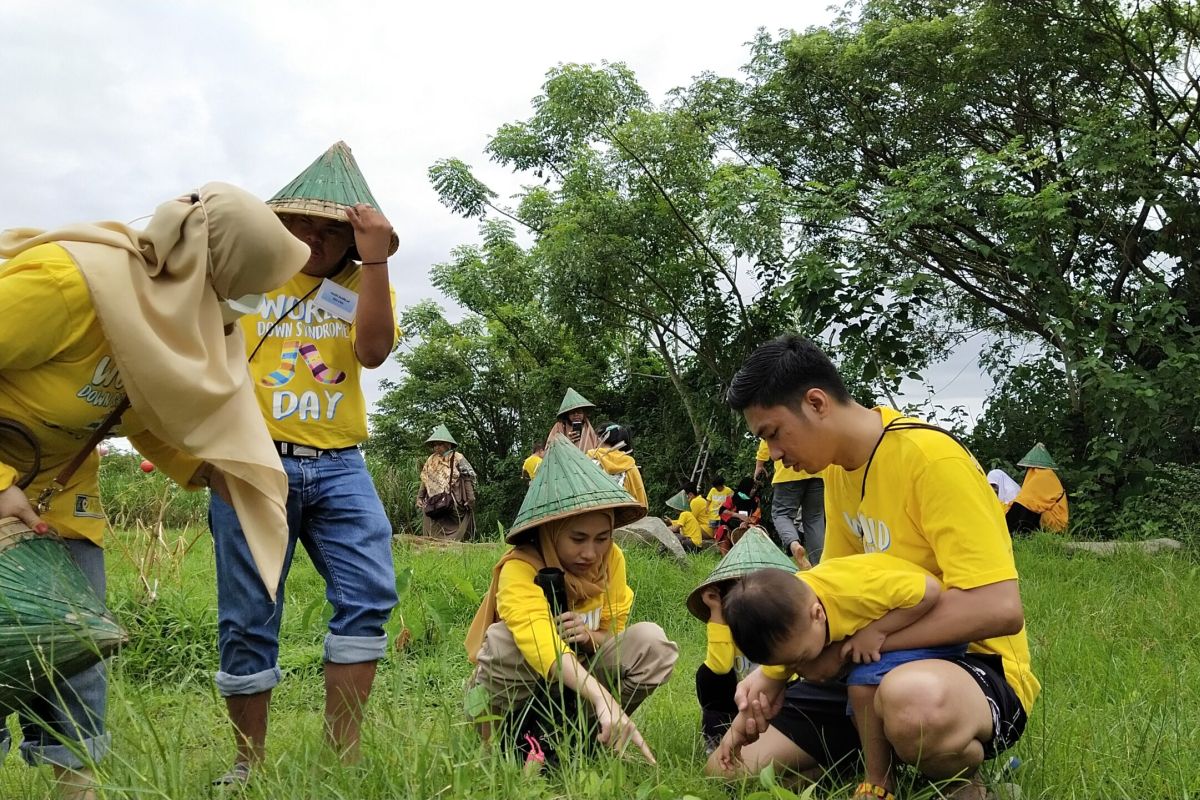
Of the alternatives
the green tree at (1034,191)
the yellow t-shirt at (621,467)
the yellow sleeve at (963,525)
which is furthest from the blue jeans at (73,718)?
the green tree at (1034,191)

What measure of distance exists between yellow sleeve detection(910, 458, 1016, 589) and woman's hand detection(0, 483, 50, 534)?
1.95 meters

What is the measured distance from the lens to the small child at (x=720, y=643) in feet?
9.77

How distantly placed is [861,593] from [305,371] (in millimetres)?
1605

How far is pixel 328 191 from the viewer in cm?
274

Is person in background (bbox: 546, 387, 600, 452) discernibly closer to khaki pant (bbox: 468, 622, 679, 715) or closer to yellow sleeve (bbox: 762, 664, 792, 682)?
khaki pant (bbox: 468, 622, 679, 715)

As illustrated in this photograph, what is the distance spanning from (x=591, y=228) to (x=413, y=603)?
885 cm

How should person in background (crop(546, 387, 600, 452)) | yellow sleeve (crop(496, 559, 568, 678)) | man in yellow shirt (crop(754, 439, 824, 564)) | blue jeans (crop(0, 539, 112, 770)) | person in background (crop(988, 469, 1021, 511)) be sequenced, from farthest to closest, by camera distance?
person in background (crop(988, 469, 1021, 511))
person in background (crop(546, 387, 600, 452))
man in yellow shirt (crop(754, 439, 824, 564))
yellow sleeve (crop(496, 559, 568, 678))
blue jeans (crop(0, 539, 112, 770))

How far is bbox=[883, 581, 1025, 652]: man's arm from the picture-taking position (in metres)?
2.22

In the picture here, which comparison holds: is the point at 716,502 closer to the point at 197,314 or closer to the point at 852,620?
the point at 852,620

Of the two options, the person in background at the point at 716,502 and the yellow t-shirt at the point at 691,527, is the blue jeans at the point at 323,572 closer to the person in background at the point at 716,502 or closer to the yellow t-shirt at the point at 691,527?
the person in background at the point at 716,502

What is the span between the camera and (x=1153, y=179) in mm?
9008

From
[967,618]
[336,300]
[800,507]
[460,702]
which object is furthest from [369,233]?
[800,507]

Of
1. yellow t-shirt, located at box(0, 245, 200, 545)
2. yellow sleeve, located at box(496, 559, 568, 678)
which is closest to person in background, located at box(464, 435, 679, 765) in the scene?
yellow sleeve, located at box(496, 559, 568, 678)

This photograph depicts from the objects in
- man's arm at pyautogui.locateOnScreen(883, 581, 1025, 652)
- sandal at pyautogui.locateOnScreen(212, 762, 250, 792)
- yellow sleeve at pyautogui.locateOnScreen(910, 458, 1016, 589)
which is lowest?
sandal at pyautogui.locateOnScreen(212, 762, 250, 792)
